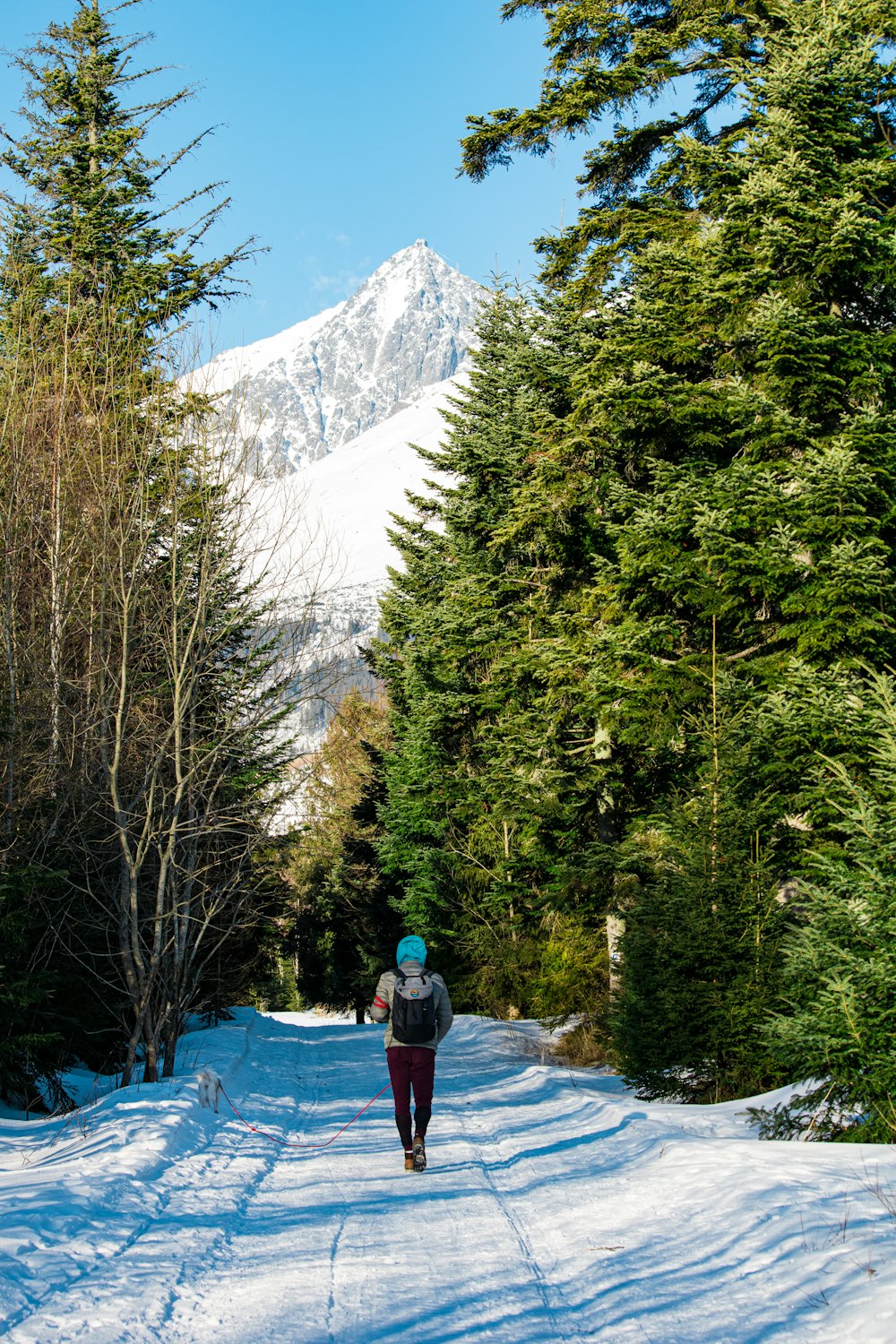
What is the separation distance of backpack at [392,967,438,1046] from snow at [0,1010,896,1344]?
0.99 metres

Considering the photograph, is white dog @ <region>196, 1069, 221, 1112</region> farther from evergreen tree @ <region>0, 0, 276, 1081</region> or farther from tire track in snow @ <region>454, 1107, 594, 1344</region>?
tire track in snow @ <region>454, 1107, 594, 1344</region>

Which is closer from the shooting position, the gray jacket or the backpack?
the backpack

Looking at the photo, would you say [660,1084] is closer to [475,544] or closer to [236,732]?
[236,732]

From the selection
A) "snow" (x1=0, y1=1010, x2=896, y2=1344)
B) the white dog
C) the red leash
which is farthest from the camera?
the white dog

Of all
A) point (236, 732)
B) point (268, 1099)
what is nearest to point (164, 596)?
point (236, 732)

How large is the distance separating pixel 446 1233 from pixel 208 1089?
5563 mm

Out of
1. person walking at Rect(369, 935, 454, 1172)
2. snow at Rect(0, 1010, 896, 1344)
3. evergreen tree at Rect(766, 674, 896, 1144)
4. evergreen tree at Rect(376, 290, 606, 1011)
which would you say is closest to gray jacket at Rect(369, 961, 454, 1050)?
person walking at Rect(369, 935, 454, 1172)

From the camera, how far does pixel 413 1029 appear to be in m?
8.10

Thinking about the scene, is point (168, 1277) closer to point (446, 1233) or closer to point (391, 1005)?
point (446, 1233)

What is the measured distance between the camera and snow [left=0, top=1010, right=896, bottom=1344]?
451 cm

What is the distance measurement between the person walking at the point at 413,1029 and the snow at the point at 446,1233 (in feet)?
1.78

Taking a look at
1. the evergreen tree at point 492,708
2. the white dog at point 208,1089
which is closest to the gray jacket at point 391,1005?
the white dog at point 208,1089

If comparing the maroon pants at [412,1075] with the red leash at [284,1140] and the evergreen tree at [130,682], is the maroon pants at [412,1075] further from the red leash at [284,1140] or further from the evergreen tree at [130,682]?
the evergreen tree at [130,682]

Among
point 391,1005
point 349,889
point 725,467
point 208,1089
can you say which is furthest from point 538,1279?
Result: point 349,889
